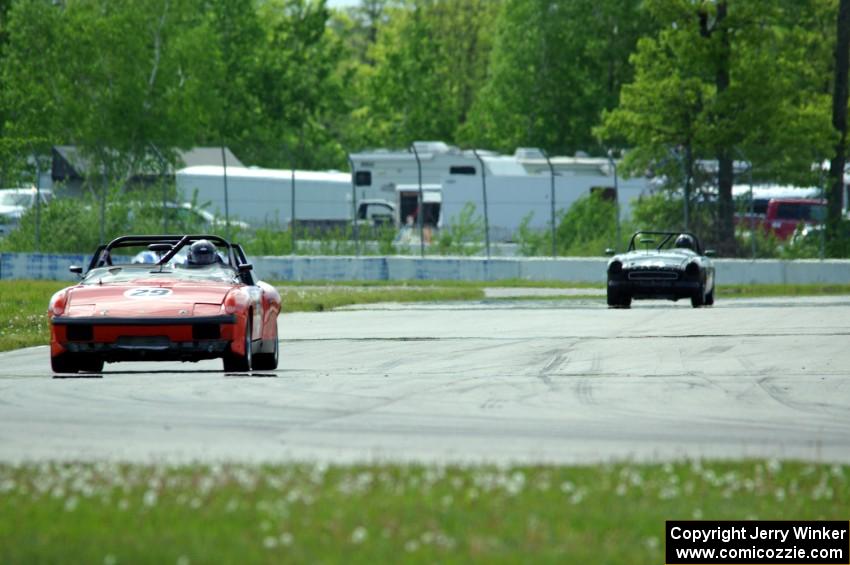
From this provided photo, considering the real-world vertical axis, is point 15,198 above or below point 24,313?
above

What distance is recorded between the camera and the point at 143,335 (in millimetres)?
14484

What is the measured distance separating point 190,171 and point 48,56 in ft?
29.6

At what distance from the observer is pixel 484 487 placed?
831 cm

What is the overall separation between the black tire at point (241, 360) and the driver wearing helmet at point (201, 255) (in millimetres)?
1206

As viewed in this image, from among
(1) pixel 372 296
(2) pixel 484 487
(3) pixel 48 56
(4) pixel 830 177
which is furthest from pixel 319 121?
(2) pixel 484 487

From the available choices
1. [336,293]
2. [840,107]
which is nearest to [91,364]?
[336,293]

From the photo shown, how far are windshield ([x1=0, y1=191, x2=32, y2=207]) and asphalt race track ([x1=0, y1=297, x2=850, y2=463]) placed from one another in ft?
82.9

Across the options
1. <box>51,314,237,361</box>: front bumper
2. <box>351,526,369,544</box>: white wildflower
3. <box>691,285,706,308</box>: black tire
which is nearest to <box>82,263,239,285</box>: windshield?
<box>51,314,237,361</box>: front bumper

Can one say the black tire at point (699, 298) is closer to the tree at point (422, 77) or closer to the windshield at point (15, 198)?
the windshield at point (15, 198)

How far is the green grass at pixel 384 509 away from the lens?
681 centimetres

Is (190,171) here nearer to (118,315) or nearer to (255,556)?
(118,315)

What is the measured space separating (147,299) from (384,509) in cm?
741

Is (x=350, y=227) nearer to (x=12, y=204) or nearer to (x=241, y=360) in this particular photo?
(x=12, y=204)

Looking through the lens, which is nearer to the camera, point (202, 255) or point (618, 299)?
point (202, 255)
